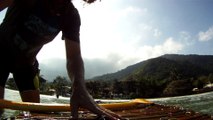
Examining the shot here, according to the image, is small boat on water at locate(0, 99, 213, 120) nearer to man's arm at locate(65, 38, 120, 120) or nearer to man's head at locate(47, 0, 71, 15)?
man's arm at locate(65, 38, 120, 120)

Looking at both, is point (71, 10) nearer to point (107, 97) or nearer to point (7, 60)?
point (7, 60)

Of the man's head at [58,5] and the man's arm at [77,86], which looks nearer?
the man's arm at [77,86]

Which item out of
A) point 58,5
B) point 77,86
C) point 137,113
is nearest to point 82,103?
point 77,86

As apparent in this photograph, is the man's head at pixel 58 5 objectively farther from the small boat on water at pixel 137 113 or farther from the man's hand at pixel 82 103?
the small boat on water at pixel 137 113

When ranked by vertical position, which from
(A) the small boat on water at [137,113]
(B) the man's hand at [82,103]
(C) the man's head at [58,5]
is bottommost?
(A) the small boat on water at [137,113]

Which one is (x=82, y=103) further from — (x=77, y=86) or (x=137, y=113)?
(x=137, y=113)

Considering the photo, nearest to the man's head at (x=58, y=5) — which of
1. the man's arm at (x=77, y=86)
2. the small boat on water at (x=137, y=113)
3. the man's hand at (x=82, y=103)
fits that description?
the man's arm at (x=77, y=86)

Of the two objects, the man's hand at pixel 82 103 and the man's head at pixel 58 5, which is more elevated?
the man's head at pixel 58 5

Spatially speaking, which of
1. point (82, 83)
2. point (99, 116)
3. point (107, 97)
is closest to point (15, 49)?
point (82, 83)

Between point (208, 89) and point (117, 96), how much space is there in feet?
122

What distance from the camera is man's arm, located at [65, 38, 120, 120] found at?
2.84 metres

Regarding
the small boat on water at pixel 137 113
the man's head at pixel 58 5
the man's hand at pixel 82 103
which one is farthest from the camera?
the small boat on water at pixel 137 113

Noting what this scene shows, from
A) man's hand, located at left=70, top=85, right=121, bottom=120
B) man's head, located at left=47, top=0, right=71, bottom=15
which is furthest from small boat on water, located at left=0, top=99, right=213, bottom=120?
man's head, located at left=47, top=0, right=71, bottom=15

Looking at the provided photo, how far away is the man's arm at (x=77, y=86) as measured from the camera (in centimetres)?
284
